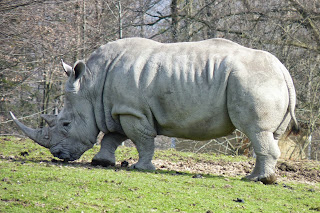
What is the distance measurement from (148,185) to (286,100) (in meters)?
2.89

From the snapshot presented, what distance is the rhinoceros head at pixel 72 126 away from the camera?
10.2 metres

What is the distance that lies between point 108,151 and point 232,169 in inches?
106

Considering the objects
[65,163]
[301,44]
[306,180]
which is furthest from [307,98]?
[65,163]

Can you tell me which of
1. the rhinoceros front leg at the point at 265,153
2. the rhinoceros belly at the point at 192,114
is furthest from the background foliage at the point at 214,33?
the rhinoceros front leg at the point at 265,153

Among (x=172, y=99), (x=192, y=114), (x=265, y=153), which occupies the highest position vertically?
(x=172, y=99)

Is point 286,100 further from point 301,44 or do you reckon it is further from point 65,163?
point 301,44

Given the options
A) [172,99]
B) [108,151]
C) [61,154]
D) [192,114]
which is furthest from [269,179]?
[61,154]

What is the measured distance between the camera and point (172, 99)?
377 inches

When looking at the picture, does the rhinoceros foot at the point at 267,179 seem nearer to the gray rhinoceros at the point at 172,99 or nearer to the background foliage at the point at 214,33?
the gray rhinoceros at the point at 172,99

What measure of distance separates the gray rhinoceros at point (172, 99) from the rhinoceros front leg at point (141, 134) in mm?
17

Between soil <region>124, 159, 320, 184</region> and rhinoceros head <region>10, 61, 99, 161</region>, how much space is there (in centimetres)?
148

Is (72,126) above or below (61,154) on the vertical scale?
above

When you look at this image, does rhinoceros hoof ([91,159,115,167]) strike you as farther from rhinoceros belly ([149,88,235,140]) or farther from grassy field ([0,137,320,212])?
rhinoceros belly ([149,88,235,140])

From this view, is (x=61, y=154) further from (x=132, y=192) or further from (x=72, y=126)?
(x=132, y=192)
